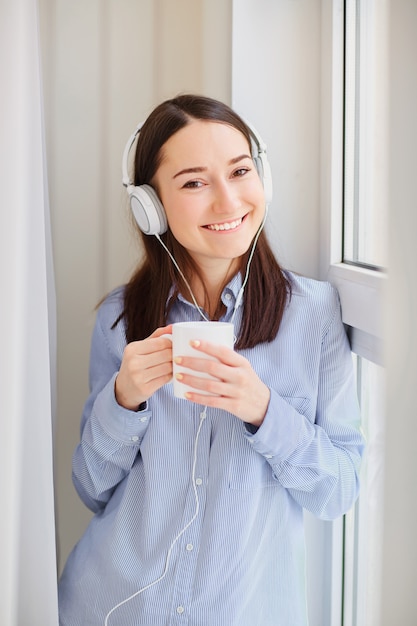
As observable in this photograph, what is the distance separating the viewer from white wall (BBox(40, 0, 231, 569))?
1.43 meters

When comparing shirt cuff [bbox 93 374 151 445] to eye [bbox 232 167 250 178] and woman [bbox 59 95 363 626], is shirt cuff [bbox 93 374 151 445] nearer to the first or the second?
woman [bbox 59 95 363 626]

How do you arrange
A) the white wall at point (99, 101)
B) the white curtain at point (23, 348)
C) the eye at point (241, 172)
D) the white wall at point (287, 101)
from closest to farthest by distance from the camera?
the white curtain at point (23, 348) → the eye at point (241, 172) → the white wall at point (287, 101) → the white wall at point (99, 101)

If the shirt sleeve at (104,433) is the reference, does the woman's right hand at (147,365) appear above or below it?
above

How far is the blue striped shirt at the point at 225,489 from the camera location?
41.2 inches

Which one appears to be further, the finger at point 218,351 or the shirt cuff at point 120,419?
the shirt cuff at point 120,419

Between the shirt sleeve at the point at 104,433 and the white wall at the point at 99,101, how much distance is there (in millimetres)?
247

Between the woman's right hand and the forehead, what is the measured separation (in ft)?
0.96

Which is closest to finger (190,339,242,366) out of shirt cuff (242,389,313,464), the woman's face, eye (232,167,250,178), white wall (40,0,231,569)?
shirt cuff (242,389,313,464)

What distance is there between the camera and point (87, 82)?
144cm

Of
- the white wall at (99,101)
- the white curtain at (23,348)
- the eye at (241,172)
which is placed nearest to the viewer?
the white curtain at (23,348)

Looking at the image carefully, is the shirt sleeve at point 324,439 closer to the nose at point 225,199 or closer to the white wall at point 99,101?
the nose at point 225,199

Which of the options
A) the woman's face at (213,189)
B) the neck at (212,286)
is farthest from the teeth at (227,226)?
the neck at (212,286)

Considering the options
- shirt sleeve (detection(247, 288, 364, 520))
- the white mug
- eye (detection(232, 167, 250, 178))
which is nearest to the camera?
the white mug

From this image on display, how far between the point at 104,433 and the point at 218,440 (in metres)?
0.19
